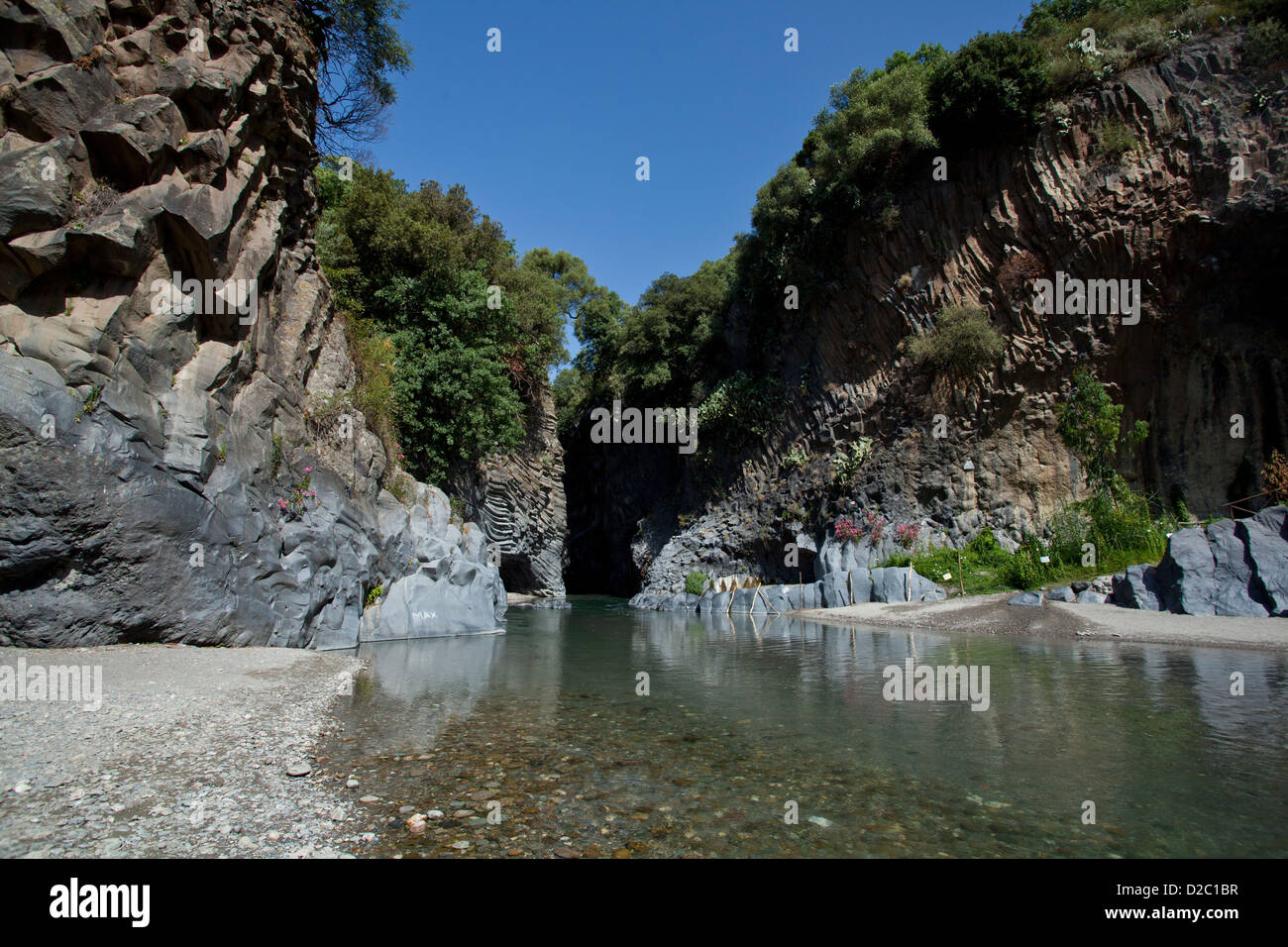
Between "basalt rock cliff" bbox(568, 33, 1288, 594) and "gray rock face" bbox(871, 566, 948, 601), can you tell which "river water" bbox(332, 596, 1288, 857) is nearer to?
"gray rock face" bbox(871, 566, 948, 601)

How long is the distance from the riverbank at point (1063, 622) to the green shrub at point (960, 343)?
8.75 metres

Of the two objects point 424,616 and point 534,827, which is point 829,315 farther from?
point 534,827

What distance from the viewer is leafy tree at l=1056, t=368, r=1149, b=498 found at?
20125 mm

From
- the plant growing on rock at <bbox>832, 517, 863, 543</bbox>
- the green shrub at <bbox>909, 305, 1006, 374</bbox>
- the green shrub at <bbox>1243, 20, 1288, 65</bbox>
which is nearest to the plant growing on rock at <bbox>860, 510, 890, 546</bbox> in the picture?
the plant growing on rock at <bbox>832, 517, 863, 543</bbox>

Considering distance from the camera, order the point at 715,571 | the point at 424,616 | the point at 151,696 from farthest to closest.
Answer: the point at 715,571
the point at 424,616
the point at 151,696

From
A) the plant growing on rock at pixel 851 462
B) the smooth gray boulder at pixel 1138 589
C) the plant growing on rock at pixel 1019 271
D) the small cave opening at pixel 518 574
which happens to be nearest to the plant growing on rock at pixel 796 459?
the plant growing on rock at pixel 851 462

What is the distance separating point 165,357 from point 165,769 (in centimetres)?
798

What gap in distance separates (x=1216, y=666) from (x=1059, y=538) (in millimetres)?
11107

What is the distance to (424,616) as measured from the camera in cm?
1563

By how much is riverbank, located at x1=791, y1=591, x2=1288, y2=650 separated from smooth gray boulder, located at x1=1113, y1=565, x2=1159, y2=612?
44 cm

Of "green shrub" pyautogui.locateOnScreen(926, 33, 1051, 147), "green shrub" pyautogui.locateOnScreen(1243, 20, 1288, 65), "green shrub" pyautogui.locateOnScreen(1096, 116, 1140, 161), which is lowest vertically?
"green shrub" pyautogui.locateOnScreen(1096, 116, 1140, 161)

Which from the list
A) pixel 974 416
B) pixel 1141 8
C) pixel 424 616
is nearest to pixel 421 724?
pixel 424 616

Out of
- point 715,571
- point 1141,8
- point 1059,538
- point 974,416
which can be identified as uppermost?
point 1141,8

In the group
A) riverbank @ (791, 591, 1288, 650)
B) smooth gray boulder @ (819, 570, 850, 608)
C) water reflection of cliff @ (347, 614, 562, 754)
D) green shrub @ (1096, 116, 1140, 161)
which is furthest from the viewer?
smooth gray boulder @ (819, 570, 850, 608)
